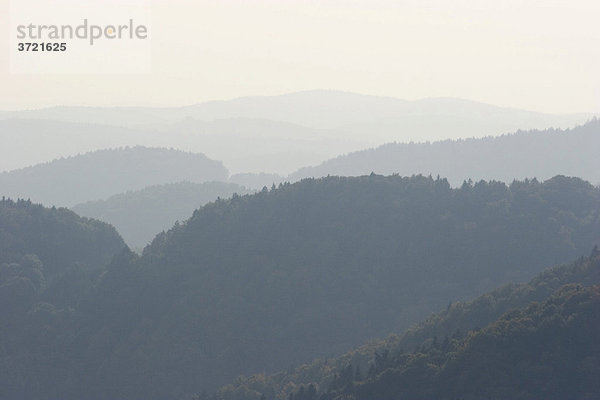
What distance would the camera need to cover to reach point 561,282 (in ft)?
277

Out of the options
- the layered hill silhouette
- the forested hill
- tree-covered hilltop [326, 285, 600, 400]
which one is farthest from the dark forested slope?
tree-covered hilltop [326, 285, 600, 400]

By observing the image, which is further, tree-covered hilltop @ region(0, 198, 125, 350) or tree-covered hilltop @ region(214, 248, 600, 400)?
tree-covered hilltop @ region(0, 198, 125, 350)

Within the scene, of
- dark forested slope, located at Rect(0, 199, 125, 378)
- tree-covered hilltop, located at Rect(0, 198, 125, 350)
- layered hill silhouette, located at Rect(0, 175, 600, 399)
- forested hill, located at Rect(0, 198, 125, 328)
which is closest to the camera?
layered hill silhouette, located at Rect(0, 175, 600, 399)

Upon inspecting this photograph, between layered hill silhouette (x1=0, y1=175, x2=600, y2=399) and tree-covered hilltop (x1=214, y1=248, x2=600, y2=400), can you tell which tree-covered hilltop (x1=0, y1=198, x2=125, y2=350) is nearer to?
layered hill silhouette (x1=0, y1=175, x2=600, y2=399)

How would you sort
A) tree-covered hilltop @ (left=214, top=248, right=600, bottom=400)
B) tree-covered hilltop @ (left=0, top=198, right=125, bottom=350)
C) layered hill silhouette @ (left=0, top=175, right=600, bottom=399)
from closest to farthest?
1. tree-covered hilltop @ (left=214, top=248, right=600, bottom=400)
2. layered hill silhouette @ (left=0, top=175, right=600, bottom=399)
3. tree-covered hilltop @ (left=0, top=198, right=125, bottom=350)

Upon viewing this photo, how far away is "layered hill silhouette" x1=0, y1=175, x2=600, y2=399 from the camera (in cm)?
10731

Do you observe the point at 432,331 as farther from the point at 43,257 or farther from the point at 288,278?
the point at 43,257

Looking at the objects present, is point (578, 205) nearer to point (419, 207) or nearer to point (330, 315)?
point (419, 207)

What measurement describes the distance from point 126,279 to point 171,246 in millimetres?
9282

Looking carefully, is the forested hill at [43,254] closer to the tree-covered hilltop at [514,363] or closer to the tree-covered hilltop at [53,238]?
the tree-covered hilltop at [53,238]

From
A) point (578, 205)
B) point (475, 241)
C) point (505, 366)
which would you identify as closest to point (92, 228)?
point (475, 241)

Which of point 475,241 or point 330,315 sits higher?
point 475,241

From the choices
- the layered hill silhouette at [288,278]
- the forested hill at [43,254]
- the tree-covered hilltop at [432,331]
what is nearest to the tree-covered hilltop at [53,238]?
the forested hill at [43,254]

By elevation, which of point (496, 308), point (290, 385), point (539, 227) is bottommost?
point (290, 385)
